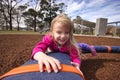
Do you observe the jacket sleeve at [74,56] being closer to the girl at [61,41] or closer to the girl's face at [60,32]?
the girl at [61,41]

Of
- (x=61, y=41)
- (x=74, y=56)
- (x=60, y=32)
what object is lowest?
(x=74, y=56)

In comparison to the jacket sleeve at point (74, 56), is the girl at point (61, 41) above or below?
above

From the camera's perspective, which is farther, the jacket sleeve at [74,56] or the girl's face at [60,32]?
the jacket sleeve at [74,56]

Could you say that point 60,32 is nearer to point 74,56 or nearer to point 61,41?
point 61,41

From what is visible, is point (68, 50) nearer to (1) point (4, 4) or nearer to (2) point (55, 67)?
(2) point (55, 67)

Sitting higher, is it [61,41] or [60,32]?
[60,32]

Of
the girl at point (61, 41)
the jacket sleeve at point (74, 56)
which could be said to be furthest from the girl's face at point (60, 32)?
the jacket sleeve at point (74, 56)

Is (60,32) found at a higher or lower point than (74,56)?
higher

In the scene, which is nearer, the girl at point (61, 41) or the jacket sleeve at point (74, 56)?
the girl at point (61, 41)

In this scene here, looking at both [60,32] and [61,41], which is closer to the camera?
[60,32]

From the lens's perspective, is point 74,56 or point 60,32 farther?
point 74,56

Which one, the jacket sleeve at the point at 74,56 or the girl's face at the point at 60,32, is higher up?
the girl's face at the point at 60,32

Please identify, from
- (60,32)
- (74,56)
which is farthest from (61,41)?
(74,56)

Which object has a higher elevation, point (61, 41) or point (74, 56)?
point (61, 41)
